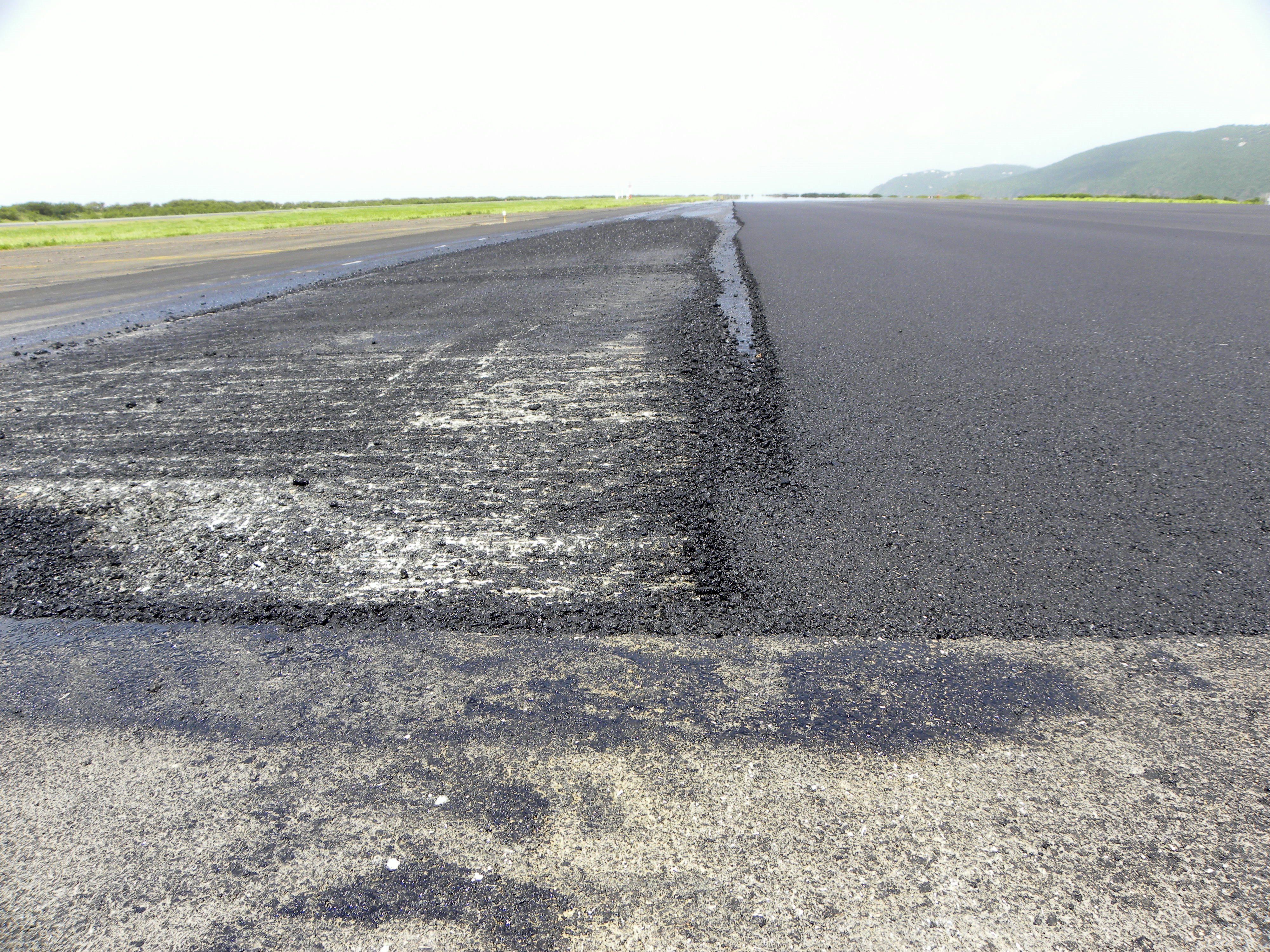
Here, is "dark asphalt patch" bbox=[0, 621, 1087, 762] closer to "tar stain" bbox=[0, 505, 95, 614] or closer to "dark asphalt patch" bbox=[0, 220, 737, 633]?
"dark asphalt patch" bbox=[0, 220, 737, 633]

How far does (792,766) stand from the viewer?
1.96 metres

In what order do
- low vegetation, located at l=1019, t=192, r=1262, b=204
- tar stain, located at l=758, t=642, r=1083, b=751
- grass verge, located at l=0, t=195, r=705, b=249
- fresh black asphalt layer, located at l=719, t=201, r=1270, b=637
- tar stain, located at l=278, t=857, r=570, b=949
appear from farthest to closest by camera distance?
low vegetation, located at l=1019, t=192, r=1262, b=204
grass verge, located at l=0, t=195, r=705, b=249
fresh black asphalt layer, located at l=719, t=201, r=1270, b=637
tar stain, located at l=758, t=642, r=1083, b=751
tar stain, located at l=278, t=857, r=570, b=949

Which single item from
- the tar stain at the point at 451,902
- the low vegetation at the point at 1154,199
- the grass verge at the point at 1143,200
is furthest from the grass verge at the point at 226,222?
the tar stain at the point at 451,902

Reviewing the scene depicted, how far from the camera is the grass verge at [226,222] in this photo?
33031mm

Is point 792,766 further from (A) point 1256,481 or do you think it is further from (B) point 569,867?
(A) point 1256,481

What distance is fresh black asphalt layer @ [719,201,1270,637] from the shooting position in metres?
2.71

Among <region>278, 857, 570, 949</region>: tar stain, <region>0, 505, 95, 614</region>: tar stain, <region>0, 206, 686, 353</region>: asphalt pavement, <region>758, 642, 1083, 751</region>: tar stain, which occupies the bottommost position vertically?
<region>278, 857, 570, 949</region>: tar stain

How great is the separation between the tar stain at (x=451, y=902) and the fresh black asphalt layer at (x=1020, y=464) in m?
1.38

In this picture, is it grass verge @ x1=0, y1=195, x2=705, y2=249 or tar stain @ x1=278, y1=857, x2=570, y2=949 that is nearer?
tar stain @ x1=278, y1=857, x2=570, y2=949

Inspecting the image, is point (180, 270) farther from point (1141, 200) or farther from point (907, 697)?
point (1141, 200)

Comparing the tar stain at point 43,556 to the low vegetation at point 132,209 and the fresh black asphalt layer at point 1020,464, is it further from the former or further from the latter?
the low vegetation at point 132,209

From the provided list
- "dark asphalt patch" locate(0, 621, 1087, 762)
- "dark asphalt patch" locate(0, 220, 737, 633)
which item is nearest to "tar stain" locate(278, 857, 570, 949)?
"dark asphalt patch" locate(0, 621, 1087, 762)

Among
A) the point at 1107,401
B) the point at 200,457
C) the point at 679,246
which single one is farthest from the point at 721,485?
the point at 679,246

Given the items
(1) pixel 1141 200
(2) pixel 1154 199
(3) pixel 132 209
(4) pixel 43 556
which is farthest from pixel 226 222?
(2) pixel 1154 199
